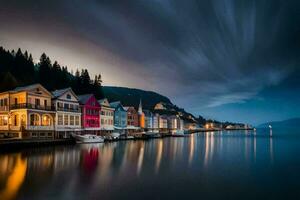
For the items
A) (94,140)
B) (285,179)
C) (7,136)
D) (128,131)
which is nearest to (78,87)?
(128,131)

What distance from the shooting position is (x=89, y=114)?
66125mm

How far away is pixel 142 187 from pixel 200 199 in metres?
4.82

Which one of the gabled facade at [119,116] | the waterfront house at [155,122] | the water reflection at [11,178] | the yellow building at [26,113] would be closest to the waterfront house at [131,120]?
the gabled facade at [119,116]

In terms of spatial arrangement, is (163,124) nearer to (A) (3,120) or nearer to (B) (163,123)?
(B) (163,123)

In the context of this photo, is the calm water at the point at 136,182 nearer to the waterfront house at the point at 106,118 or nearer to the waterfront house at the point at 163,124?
the waterfront house at the point at 106,118

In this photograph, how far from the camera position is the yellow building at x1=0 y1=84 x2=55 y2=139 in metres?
47.7

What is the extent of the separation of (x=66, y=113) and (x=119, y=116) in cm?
3016

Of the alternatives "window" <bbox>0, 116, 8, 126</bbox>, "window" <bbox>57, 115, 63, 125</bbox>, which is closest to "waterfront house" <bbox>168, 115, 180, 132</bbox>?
"window" <bbox>57, 115, 63, 125</bbox>

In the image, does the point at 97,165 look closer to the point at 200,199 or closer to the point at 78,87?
the point at 200,199

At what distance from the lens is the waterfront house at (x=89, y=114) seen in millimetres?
64250

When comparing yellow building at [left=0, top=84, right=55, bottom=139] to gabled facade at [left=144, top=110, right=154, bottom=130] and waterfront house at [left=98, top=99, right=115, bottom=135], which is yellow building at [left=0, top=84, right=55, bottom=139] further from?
gabled facade at [left=144, top=110, right=154, bottom=130]

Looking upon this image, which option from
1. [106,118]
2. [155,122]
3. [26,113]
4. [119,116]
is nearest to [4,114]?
[26,113]

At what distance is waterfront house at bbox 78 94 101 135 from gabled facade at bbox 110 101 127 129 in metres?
14.3

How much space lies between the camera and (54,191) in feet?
54.8
